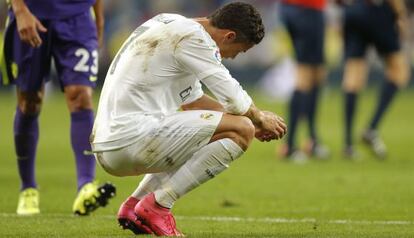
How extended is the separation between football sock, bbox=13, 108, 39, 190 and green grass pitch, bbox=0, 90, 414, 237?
0.86ft

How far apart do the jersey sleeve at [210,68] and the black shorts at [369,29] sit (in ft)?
23.9

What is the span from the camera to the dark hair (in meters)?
6.44

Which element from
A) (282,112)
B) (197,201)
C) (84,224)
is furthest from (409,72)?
(84,224)

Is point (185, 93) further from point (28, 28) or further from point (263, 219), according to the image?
point (28, 28)

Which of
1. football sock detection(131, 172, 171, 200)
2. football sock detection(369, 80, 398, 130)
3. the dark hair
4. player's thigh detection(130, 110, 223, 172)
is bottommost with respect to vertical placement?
football sock detection(369, 80, 398, 130)

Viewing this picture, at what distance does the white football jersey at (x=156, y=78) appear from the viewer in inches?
249

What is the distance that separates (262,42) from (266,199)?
19.1m

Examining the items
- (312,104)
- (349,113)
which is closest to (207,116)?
(312,104)

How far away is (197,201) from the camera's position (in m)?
9.05

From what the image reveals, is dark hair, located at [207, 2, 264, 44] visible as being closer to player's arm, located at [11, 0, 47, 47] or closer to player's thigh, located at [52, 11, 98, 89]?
player's arm, located at [11, 0, 47, 47]

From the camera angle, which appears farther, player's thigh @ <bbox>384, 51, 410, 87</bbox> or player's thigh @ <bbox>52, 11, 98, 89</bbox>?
player's thigh @ <bbox>384, 51, 410, 87</bbox>

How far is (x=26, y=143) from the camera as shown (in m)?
8.45

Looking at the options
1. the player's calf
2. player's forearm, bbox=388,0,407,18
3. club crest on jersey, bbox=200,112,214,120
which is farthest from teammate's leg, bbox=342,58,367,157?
club crest on jersey, bbox=200,112,214,120

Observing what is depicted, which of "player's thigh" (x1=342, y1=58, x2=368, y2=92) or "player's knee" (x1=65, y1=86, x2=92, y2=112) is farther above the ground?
"player's knee" (x1=65, y1=86, x2=92, y2=112)
